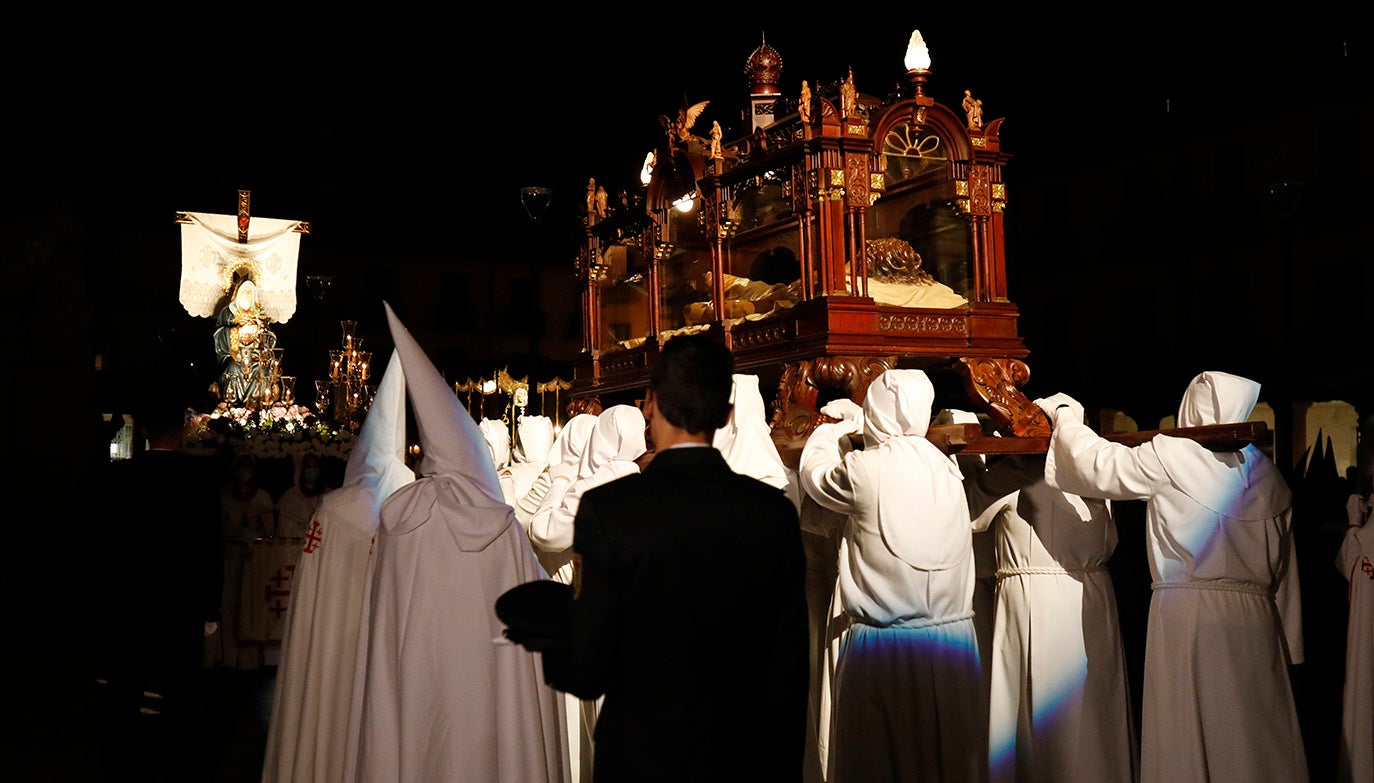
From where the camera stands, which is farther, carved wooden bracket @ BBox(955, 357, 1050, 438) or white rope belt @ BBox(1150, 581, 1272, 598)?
carved wooden bracket @ BBox(955, 357, 1050, 438)

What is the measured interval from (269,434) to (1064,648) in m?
10.3

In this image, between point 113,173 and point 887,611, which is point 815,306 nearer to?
point 887,611

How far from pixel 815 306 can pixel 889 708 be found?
3.20 meters

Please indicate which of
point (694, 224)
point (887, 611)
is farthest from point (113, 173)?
point (887, 611)

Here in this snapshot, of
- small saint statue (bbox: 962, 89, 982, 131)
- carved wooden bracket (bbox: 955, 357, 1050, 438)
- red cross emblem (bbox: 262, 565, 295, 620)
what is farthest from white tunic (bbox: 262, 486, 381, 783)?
red cross emblem (bbox: 262, 565, 295, 620)

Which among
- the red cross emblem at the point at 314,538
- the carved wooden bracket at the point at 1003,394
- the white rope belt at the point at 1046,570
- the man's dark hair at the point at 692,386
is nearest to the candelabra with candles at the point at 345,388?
the carved wooden bracket at the point at 1003,394

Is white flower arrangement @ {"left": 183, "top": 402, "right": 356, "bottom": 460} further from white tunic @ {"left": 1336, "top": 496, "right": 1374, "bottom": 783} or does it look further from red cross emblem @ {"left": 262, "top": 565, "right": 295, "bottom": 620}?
white tunic @ {"left": 1336, "top": 496, "right": 1374, "bottom": 783}

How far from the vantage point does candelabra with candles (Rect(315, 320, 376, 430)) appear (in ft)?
56.3

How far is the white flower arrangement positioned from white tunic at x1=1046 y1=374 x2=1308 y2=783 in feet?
33.7

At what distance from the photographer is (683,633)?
10.9ft

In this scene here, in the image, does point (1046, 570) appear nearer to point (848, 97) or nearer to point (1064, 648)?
point (1064, 648)

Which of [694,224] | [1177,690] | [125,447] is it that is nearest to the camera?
[1177,690]

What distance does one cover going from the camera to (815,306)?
852 cm

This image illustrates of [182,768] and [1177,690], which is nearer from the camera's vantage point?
[1177,690]
